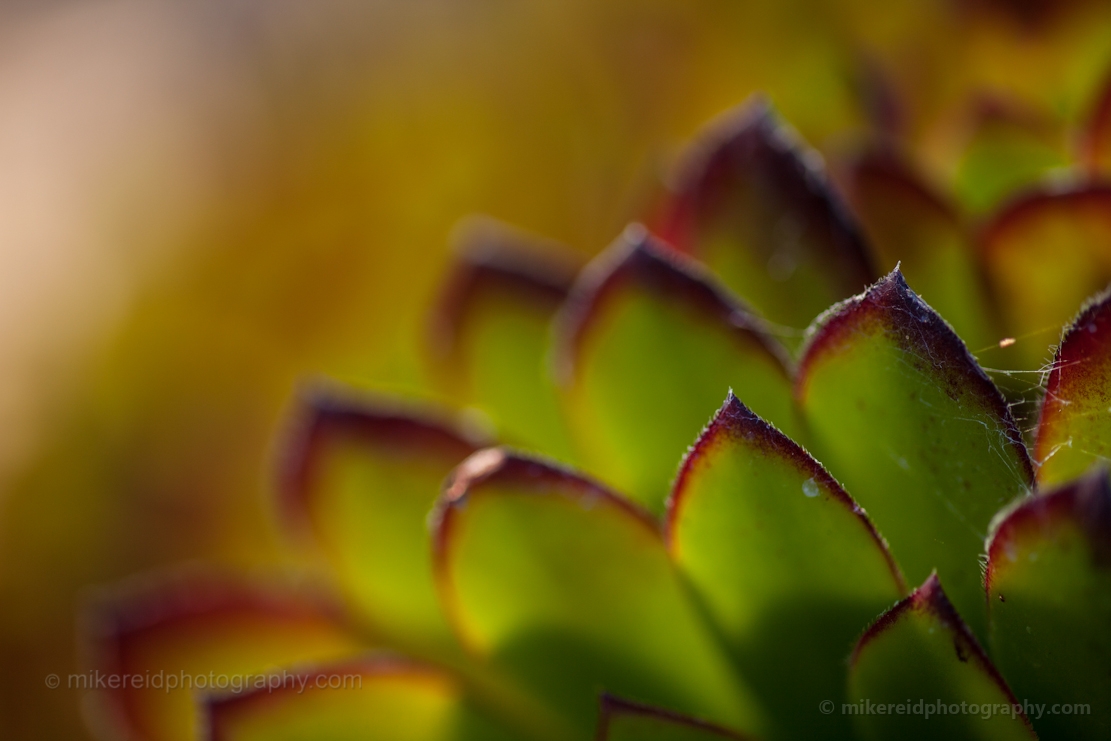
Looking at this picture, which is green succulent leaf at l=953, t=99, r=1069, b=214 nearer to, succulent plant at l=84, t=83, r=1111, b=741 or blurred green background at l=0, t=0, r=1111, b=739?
succulent plant at l=84, t=83, r=1111, b=741

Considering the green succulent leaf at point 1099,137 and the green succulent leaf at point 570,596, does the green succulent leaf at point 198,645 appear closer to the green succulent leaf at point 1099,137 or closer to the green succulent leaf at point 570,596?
the green succulent leaf at point 570,596

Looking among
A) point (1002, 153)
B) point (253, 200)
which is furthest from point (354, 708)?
point (253, 200)

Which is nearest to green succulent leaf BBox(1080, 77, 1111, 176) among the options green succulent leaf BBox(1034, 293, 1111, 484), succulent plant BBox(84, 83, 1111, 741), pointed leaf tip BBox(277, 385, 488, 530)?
succulent plant BBox(84, 83, 1111, 741)

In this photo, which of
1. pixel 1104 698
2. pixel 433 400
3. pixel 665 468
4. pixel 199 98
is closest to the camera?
pixel 1104 698

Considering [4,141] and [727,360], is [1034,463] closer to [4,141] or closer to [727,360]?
[727,360]

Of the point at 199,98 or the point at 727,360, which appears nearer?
the point at 727,360

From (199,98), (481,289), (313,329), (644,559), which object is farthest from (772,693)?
(199,98)

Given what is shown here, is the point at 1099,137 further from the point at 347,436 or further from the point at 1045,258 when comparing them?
the point at 347,436
